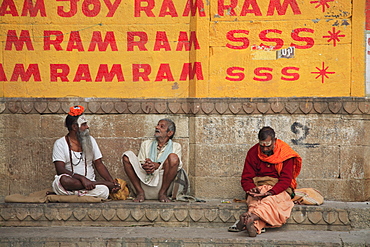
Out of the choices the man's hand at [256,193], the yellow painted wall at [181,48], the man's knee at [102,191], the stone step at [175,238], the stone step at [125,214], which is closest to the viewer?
the stone step at [175,238]

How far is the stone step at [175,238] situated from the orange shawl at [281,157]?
0.76 m

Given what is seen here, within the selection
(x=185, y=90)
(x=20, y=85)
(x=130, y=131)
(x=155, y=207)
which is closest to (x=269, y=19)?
(x=185, y=90)

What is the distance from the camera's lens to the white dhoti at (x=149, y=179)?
6.62 m

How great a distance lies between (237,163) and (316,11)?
2.34 m

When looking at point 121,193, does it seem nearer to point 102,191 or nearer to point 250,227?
point 102,191

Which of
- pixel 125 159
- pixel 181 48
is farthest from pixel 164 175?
pixel 181 48

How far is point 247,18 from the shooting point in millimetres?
6879

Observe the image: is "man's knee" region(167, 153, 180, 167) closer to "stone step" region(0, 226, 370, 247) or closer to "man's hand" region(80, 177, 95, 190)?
"stone step" region(0, 226, 370, 247)

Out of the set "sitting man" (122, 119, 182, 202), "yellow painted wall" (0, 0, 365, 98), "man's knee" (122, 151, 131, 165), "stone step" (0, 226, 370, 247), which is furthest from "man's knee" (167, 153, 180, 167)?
"yellow painted wall" (0, 0, 365, 98)

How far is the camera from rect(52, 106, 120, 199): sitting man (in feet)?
21.1

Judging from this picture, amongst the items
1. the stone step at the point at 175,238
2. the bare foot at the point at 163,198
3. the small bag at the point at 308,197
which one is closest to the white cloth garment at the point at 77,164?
the stone step at the point at 175,238

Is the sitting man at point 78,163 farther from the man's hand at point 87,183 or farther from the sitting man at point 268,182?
the sitting man at point 268,182

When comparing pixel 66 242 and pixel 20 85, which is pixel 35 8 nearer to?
pixel 20 85

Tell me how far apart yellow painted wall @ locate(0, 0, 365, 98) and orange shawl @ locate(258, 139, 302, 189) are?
0.97 meters
